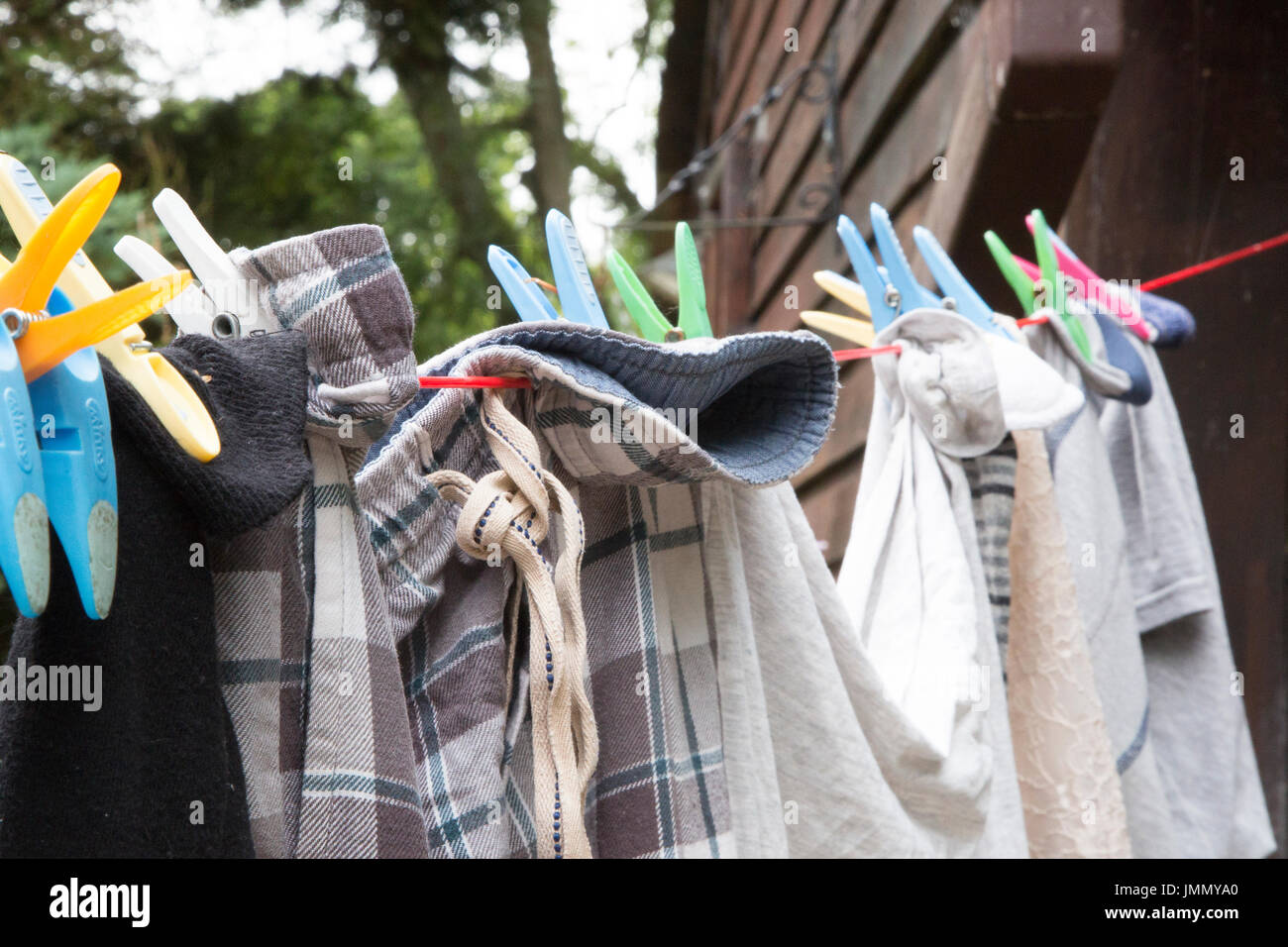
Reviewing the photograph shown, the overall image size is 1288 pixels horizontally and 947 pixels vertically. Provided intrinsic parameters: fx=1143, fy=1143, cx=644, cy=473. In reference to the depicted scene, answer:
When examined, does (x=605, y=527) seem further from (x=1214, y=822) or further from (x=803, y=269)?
(x=803, y=269)

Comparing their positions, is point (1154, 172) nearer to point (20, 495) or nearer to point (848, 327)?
point (848, 327)

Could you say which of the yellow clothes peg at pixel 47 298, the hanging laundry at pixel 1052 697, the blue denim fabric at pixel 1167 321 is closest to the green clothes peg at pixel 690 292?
the hanging laundry at pixel 1052 697

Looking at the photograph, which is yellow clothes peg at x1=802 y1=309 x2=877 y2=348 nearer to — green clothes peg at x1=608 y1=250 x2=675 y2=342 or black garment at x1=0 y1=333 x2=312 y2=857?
green clothes peg at x1=608 y1=250 x2=675 y2=342

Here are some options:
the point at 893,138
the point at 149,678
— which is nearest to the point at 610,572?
the point at 149,678

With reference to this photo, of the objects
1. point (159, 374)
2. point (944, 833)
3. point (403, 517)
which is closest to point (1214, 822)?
point (944, 833)

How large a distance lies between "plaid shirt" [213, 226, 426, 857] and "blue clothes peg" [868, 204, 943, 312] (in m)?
0.55

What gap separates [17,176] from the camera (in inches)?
20.7

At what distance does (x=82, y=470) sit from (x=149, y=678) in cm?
10

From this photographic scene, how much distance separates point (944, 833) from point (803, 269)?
174 centimetres

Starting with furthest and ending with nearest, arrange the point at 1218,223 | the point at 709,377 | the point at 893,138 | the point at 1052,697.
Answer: the point at 893,138, the point at 1218,223, the point at 1052,697, the point at 709,377

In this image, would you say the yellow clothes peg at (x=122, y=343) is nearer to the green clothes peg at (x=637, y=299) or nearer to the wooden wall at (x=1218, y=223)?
the green clothes peg at (x=637, y=299)

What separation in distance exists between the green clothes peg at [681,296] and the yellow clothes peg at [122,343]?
40cm

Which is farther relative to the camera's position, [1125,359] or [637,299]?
[1125,359]

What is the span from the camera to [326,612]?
0.60 m
